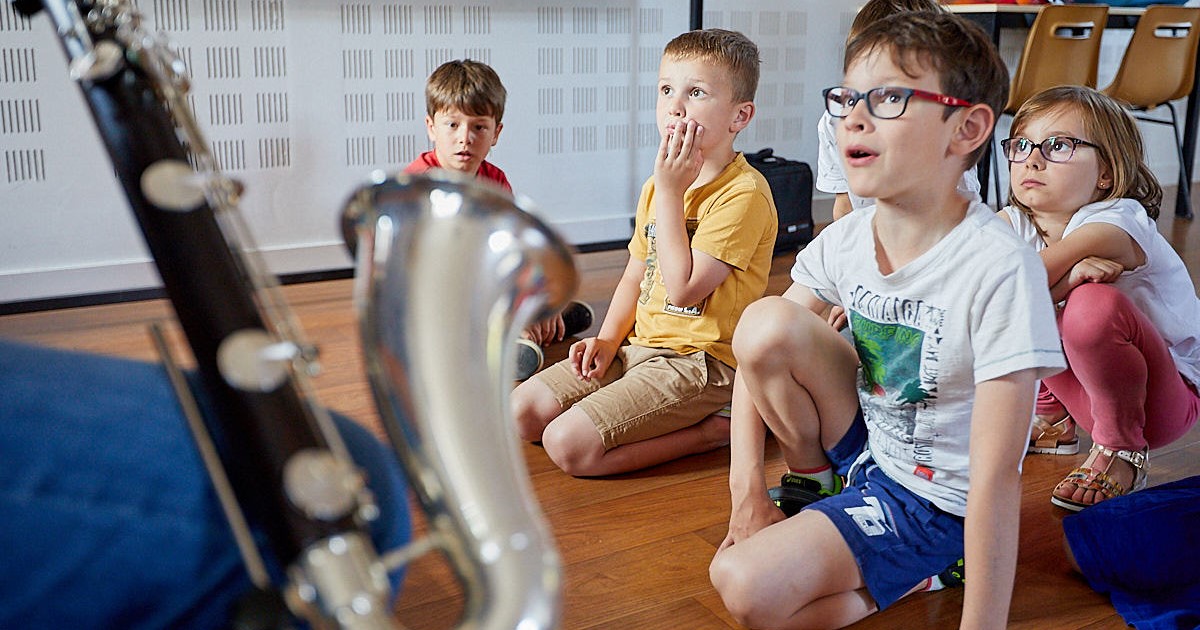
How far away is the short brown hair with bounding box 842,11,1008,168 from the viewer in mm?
1181

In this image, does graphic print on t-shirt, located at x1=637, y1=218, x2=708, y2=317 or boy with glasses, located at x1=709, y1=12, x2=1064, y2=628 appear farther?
graphic print on t-shirt, located at x1=637, y1=218, x2=708, y2=317

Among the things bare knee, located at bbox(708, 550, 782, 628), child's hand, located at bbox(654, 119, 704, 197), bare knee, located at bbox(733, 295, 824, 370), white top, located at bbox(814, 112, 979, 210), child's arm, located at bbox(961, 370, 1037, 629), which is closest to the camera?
child's arm, located at bbox(961, 370, 1037, 629)

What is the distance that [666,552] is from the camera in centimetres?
144

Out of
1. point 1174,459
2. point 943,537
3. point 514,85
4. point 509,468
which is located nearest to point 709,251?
point 943,537

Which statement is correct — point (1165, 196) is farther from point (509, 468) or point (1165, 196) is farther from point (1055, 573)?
point (509, 468)

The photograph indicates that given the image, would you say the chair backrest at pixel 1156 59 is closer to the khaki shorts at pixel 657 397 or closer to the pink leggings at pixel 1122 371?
the pink leggings at pixel 1122 371

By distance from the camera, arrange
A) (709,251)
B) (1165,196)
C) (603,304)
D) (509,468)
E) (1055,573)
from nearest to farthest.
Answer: (509,468), (1055,573), (709,251), (603,304), (1165,196)

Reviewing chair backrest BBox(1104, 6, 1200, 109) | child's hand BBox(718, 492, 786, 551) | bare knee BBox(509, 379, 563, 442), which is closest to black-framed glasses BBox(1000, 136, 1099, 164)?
child's hand BBox(718, 492, 786, 551)

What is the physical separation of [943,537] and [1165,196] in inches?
147

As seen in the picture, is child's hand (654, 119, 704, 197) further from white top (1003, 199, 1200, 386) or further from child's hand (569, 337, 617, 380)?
white top (1003, 199, 1200, 386)

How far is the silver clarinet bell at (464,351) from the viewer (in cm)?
44

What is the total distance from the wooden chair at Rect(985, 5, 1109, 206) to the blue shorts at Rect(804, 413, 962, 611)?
2.52 metres

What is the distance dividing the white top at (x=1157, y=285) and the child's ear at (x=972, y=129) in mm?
550

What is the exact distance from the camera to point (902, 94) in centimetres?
117
